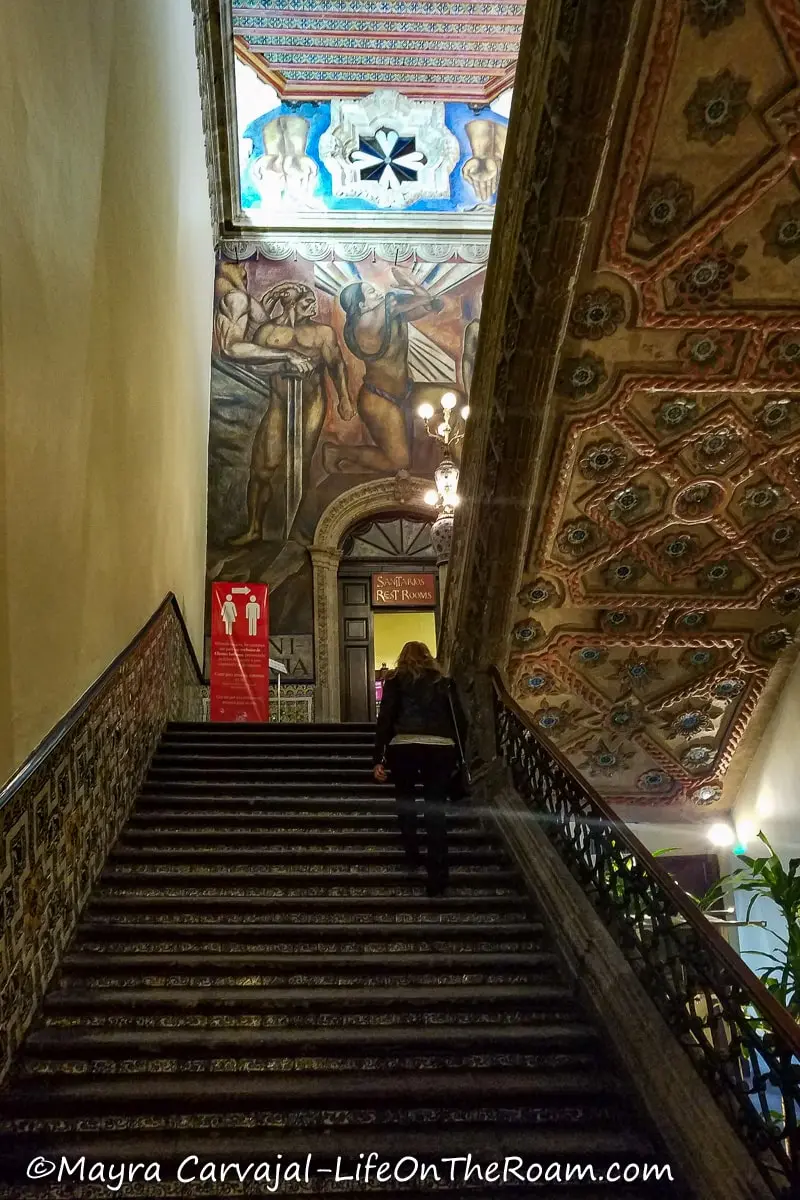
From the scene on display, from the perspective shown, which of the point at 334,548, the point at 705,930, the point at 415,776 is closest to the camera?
the point at 705,930

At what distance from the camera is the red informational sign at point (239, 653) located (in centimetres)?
865

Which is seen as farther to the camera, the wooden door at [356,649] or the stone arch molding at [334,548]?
the wooden door at [356,649]

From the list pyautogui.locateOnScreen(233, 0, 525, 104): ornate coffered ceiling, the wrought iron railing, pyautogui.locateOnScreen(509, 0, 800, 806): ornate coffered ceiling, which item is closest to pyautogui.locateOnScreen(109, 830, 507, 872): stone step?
the wrought iron railing

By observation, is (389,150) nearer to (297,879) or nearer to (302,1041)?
(297,879)

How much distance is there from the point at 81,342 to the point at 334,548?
7.85m

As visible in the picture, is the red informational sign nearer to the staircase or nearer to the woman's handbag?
the staircase

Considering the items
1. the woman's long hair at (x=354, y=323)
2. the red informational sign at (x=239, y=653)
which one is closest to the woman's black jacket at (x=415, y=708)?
the red informational sign at (x=239, y=653)

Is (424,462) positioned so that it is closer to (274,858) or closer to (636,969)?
(274,858)

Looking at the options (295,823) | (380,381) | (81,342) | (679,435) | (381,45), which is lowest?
(295,823)

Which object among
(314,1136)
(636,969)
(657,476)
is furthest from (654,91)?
(314,1136)

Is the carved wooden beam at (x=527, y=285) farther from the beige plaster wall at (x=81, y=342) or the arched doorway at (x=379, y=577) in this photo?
the arched doorway at (x=379, y=577)

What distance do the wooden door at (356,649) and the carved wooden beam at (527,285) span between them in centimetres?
543

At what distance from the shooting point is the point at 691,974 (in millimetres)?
2764

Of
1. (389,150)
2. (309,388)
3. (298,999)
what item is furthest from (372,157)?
(298,999)
